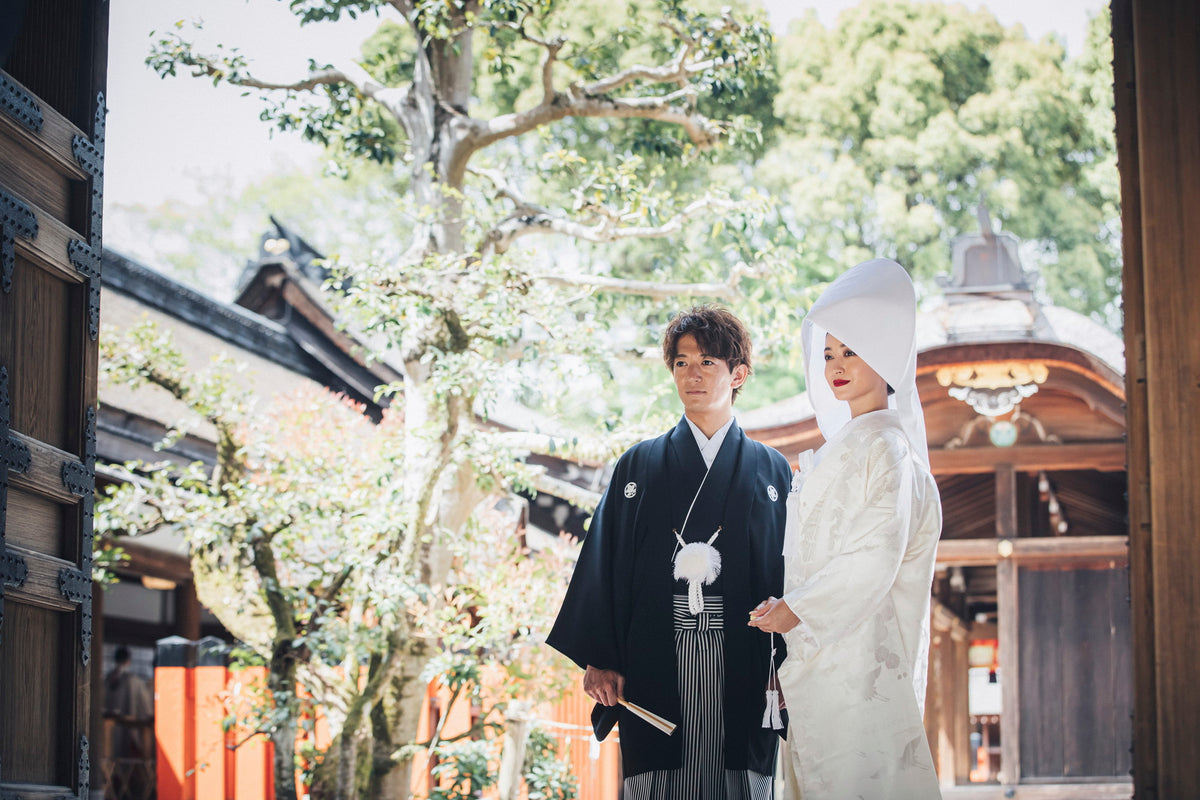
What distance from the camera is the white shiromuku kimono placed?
2680mm

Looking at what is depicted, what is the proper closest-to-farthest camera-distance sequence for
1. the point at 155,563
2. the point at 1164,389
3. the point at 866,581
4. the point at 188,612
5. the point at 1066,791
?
the point at 1164,389, the point at 866,581, the point at 1066,791, the point at 155,563, the point at 188,612

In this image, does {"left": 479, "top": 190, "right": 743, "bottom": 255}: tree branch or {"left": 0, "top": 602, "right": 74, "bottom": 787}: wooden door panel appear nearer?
{"left": 0, "top": 602, "right": 74, "bottom": 787}: wooden door panel

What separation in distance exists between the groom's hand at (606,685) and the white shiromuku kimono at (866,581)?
469 mm

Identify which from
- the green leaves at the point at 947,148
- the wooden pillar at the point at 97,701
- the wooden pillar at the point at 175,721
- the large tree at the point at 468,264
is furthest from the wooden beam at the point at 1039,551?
the green leaves at the point at 947,148

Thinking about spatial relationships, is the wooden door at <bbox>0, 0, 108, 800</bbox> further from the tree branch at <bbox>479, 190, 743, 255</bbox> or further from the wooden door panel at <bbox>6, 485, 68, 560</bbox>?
the tree branch at <bbox>479, 190, 743, 255</bbox>

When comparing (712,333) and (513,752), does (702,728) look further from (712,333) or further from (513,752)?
(513,752)

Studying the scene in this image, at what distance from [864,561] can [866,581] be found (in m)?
0.05

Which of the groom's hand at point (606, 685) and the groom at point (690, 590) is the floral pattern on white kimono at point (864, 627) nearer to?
the groom at point (690, 590)

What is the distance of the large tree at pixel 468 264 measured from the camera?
515 cm

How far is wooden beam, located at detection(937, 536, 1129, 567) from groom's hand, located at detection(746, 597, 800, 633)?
203 inches

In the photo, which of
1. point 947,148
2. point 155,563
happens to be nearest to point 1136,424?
point 155,563

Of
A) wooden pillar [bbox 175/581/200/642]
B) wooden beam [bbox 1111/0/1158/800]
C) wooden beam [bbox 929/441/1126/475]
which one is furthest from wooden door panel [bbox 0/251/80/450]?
wooden beam [bbox 929/441/1126/475]

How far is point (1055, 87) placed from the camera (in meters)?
15.3

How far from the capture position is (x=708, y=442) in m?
3.30
